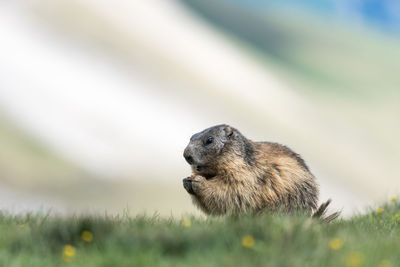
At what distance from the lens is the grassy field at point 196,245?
Result: 494 cm

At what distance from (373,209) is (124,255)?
244 inches

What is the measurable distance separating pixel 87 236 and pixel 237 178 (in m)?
3.12

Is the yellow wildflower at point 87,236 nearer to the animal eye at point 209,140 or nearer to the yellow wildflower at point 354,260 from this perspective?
the yellow wildflower at point 354,260

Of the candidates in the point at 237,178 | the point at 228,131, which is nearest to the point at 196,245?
the point at 237,178

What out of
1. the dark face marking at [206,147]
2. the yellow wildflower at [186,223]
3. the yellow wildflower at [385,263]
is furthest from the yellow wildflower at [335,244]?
the dark face marking at [206,147]

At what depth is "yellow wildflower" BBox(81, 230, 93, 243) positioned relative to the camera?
5688 millimetres

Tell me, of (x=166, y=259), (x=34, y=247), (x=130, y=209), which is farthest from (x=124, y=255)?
(x=130, y=209)

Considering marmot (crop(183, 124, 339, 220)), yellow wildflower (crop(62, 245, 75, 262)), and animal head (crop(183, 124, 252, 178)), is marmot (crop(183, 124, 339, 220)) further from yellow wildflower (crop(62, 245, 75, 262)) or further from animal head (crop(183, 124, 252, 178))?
yellow wildflower (crop(62, 245, 75, 262))

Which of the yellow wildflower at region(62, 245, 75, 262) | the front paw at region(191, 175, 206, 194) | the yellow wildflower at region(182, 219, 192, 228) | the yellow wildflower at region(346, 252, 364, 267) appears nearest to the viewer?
the yellow wildflower at region(346, 252, 364, 267)

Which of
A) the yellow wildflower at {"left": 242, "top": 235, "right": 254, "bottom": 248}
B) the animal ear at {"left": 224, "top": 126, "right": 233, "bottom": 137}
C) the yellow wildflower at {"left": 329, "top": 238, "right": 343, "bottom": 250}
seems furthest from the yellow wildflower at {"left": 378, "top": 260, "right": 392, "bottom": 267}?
the animal ear at {"left": 224, "top": 126, "right": 233, "bottom": 137}

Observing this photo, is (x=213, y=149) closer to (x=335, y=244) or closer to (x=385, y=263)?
(x=335, y=244)

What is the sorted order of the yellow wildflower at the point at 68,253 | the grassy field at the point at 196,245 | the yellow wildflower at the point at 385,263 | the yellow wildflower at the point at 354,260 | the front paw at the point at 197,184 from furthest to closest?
the front paw at the point at 197,184 < the yellow wildflower at the point at 68,253 < the yellow wildflower at the point at 385,263 < the grassy field at the point at 196,245 < the yellow wildflower at the point at 354,260

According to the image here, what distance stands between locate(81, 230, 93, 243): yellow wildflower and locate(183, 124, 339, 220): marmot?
2684mm

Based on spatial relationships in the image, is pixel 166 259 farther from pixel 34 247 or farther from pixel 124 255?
pixel 34 247
